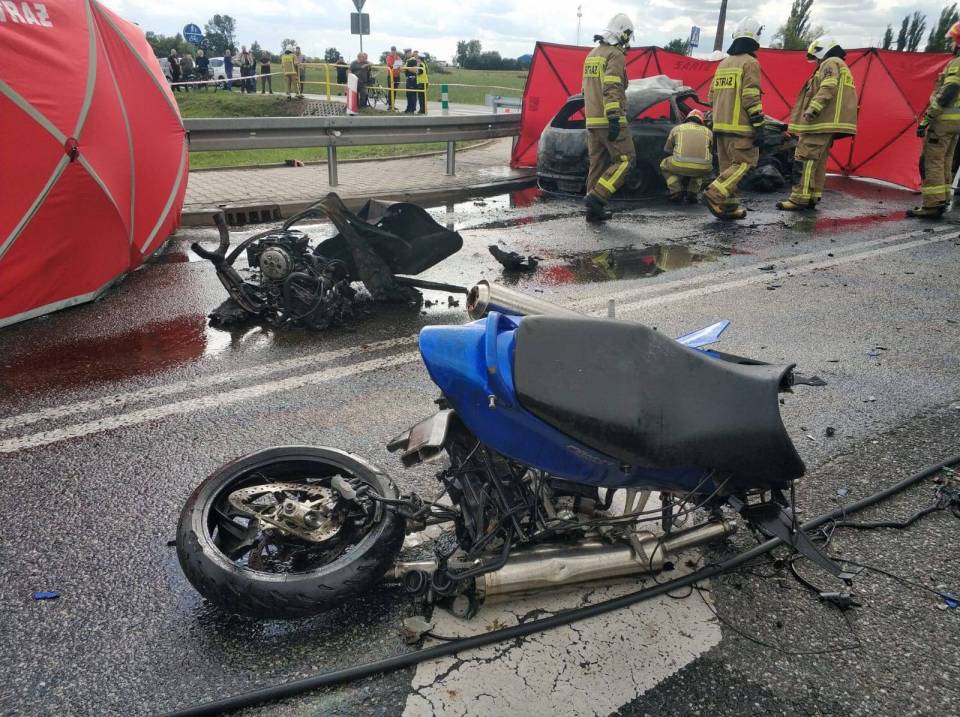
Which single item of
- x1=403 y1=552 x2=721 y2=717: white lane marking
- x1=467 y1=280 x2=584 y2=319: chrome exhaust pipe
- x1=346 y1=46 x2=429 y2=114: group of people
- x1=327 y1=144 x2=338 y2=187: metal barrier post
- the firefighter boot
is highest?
x1=346 y1=46 x2=429 y2=114: group of people

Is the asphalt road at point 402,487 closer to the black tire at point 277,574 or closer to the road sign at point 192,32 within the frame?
the black tire at point 277,574

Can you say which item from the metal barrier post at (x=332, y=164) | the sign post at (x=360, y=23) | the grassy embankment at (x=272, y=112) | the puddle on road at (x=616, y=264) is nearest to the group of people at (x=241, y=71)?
the grassy embankment at (x=272, y=112)

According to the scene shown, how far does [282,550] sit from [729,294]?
187 inches

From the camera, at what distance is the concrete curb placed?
26.9 ft

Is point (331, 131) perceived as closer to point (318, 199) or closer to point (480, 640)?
point (318, 199)

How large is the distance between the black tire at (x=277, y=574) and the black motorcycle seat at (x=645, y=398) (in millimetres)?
766

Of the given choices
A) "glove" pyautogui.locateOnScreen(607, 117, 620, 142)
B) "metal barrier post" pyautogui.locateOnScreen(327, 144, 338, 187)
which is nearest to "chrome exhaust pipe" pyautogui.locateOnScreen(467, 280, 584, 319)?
"glove" pyautogui.locateOnScreen(607, 117, 620, 142)

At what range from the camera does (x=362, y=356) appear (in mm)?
4531

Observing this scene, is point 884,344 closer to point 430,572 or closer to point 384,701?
point 430,572

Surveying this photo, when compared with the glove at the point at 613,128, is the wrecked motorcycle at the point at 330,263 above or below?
below

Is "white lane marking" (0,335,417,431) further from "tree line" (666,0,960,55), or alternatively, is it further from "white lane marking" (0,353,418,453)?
"tree line" (666,0,960,55)

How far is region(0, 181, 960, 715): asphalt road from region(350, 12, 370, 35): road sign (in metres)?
20.5

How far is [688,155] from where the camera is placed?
9.51 meters

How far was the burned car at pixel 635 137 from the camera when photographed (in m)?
10.2
